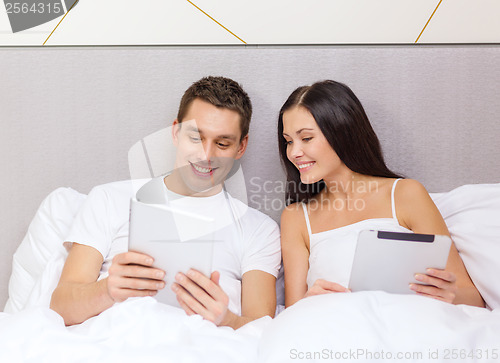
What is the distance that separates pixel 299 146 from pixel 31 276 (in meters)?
0.93

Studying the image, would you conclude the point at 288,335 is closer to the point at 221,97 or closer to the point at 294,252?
the point at 294,252

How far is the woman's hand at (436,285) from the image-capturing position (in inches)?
38.9

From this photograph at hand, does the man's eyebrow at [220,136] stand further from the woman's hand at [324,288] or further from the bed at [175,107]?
the woman's hand at [324,288]

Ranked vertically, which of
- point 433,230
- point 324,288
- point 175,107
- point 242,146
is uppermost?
point 175,107

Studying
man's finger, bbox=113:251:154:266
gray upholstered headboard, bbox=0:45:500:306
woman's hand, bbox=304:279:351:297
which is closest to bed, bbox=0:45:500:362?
gray upholstered headboard, bbox=0:45:500:306

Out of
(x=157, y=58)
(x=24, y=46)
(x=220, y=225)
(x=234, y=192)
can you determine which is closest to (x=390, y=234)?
(x=220, y=225)

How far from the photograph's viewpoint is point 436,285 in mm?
1001

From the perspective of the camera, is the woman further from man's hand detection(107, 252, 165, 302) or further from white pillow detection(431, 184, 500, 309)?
man's hand detection(107, 252, 165, 302)

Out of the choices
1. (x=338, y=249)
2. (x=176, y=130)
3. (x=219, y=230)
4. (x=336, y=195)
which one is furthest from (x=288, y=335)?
(x=176, y=130)

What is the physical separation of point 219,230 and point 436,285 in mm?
644

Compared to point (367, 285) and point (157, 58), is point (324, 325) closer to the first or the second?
point (367, 285)

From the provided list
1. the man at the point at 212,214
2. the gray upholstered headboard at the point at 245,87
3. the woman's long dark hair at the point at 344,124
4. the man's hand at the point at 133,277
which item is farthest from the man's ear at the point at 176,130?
the man's hand at the point at 133,277

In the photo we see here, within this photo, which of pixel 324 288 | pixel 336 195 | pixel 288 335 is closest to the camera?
pixel 288 335

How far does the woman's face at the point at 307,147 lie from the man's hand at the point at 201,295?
0.51m
